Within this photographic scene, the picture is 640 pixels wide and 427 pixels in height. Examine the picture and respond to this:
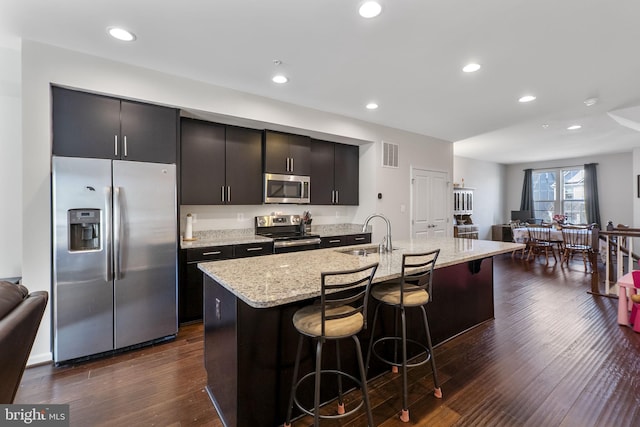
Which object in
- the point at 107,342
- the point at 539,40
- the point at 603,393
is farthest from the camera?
the point at 107,342

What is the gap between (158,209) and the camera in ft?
8.90

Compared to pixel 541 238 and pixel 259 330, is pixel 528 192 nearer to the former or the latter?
pixel 541 238

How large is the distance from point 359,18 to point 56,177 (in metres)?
2.67

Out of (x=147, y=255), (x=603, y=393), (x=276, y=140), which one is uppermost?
(x=276, y=140)

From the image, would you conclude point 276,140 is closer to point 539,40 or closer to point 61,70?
point 61,70

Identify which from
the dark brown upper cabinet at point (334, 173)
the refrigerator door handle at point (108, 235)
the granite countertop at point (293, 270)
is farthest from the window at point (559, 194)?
the refrigerator door handle at point (108, 235)

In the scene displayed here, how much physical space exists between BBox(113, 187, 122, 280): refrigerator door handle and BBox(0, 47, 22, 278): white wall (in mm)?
1103

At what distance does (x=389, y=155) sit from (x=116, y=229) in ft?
12.9

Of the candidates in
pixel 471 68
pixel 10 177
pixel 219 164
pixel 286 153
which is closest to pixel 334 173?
pixel 286 153

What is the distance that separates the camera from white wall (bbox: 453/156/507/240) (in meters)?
8.07

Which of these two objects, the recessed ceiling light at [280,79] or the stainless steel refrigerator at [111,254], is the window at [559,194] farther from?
the stainless steel refrigerator at [111,254]

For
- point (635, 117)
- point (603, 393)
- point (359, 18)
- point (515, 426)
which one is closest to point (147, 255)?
point (359, 18)

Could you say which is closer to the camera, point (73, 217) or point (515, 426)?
point (515, 426)

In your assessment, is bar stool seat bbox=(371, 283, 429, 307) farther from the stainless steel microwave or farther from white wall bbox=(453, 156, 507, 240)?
white wall bbox=(453, 156, 507, 240)
